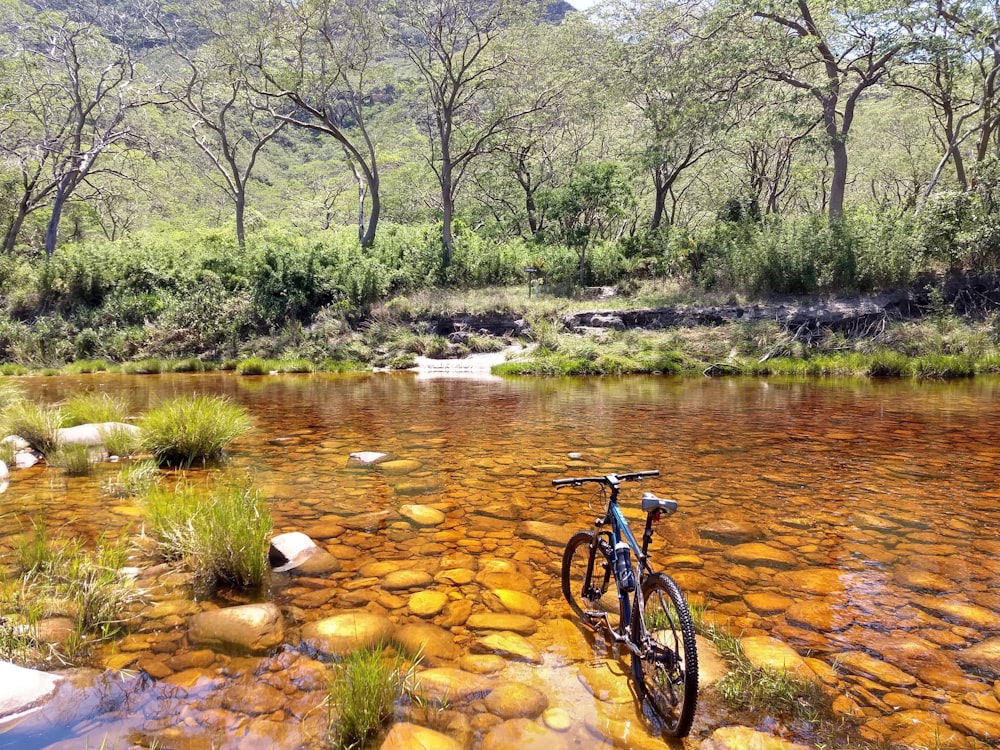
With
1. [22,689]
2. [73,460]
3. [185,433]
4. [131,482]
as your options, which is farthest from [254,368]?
[22,689]

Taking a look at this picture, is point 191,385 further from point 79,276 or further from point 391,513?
point 79,276

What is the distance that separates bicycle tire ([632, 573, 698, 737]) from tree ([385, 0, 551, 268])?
904 inches

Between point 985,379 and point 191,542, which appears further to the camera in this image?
point 985,379

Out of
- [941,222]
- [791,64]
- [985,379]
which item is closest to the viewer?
[985,379]

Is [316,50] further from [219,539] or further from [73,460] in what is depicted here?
[219,539]

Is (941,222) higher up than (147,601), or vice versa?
(941,222)

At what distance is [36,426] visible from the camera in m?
6.25

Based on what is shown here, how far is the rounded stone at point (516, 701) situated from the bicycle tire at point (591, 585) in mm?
618

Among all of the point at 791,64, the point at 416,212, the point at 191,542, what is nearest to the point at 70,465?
the point at 191,542

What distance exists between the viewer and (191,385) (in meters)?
14.3

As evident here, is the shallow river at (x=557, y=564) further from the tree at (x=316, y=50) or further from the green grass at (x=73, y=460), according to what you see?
the tree at (x=316, y=50)

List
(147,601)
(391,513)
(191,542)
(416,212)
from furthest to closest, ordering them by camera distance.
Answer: (416,212) < (391,513) < (191,542) < (147,601)

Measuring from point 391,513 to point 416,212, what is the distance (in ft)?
129

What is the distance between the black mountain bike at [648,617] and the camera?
2065 mm
